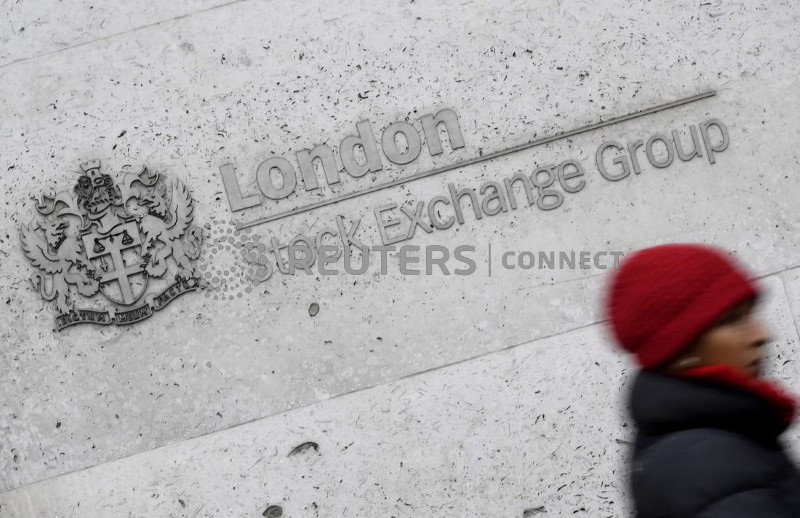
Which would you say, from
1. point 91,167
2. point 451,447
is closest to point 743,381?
point 451,447

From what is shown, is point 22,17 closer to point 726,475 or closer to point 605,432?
point 605,432

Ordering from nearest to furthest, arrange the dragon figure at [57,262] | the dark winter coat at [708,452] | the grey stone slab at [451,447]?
the dark winter coat at [708,452] → the grey stone slab at [451,447] → the dragon figure at [57,262]

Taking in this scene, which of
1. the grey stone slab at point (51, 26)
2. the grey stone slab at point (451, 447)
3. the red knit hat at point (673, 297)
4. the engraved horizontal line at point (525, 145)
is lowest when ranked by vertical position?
the grey stone slab at point (451, 447)

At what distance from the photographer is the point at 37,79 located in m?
3.73

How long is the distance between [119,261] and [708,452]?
2884mm

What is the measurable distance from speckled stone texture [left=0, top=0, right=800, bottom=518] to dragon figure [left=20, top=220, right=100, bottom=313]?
2.9 inches

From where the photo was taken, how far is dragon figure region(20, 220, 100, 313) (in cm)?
365

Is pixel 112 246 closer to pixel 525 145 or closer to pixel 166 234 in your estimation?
pixel 166 234

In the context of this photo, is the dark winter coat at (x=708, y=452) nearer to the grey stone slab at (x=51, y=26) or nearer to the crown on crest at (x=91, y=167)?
the crown on crest at (x=91, y=167)

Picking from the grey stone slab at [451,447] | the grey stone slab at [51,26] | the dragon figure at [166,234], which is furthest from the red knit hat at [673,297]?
A: the grey stone slab at [51,26]

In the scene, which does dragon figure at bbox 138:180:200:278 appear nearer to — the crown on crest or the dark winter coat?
the crown on crest

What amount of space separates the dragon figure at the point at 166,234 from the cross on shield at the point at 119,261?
42 mm

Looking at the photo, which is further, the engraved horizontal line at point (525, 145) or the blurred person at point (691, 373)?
the engraved horizontal line at point (525, 145)

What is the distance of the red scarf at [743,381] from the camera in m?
1.28
